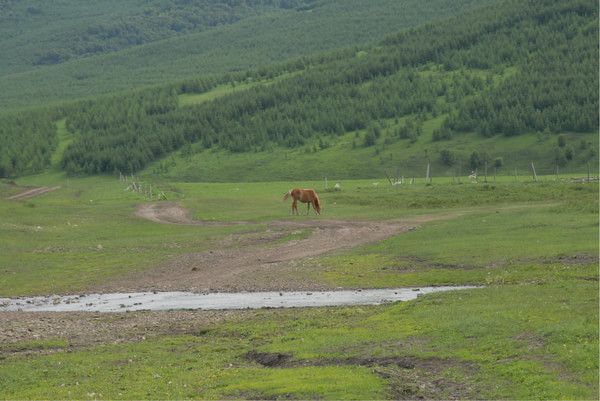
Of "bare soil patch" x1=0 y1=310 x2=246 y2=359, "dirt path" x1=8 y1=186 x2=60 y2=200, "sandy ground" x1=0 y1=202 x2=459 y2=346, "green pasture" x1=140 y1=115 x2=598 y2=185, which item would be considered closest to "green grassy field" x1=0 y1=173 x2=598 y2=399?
"bare soil patch" x1=0 y1=310 x2=246 y2=359

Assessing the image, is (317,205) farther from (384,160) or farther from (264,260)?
(384,160)

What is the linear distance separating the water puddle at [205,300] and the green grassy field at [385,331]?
1786mm

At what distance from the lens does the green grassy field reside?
2128cm

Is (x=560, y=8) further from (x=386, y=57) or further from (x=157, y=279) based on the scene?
A: (x=157, y=279)

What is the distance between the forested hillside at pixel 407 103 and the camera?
407ft

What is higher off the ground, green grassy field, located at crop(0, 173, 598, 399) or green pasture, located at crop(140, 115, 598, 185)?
green grassy field, located at crop(0, 173, 598, 399)

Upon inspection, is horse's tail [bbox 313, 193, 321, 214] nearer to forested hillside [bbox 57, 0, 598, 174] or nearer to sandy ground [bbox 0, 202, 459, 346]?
sandy ground [bbox 0, 202, 459, 346]

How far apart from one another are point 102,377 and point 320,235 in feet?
102

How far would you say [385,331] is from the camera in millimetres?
26875

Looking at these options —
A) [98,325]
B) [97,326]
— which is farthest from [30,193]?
[97,326]

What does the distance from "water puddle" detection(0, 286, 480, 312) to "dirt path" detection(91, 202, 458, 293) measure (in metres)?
1.38

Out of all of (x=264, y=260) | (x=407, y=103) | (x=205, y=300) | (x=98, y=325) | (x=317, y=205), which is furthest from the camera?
(x=407, y=103)

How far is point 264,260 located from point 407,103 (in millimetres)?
98143

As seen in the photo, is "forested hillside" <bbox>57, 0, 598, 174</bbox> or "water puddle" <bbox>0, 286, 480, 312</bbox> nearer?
"water puddle" <bbox>0, 286, 480, 312</bbox>
